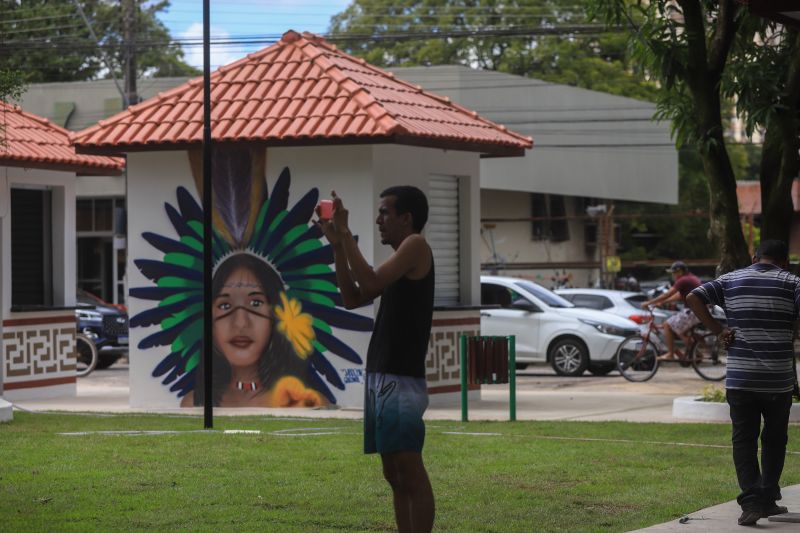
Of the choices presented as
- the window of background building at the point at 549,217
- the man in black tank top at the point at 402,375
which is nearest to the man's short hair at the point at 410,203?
the man in black tank top at the point at 402,375

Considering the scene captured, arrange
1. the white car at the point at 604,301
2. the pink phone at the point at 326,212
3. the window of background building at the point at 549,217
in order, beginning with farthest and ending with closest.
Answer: the window of background building at the point at 549,217 → the white car at the point at 604,301 → the pink phone at the point at 326,212

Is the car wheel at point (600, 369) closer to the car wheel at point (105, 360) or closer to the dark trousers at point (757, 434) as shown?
the car wheel at point (105, 360)

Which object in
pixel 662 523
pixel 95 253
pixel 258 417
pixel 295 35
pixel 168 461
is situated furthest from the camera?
pixel 95 253

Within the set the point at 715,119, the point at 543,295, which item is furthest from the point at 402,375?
the point at 543,295

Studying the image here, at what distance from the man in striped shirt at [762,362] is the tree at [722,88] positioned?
22.1 feet

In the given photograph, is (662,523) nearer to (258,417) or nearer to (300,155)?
(258,417)

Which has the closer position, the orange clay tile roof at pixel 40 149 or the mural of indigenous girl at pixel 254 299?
the mural of indigenous girl at pixel 254 299

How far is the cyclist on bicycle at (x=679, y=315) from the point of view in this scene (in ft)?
71.9

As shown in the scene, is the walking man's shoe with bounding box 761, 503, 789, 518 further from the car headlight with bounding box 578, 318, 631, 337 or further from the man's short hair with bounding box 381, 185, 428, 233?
the car headlight with bounding box 578, 318, 631, 337

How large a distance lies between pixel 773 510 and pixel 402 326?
3121mm

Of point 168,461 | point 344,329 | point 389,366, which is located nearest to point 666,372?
point 344,329

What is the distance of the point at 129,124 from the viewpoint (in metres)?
18.8

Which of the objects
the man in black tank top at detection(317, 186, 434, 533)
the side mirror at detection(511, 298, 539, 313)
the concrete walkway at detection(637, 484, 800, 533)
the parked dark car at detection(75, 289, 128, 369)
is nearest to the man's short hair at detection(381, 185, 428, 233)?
the man in black tank top at detection(317, 186, 434, 533)

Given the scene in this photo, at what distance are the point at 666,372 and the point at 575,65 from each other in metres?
34.5
